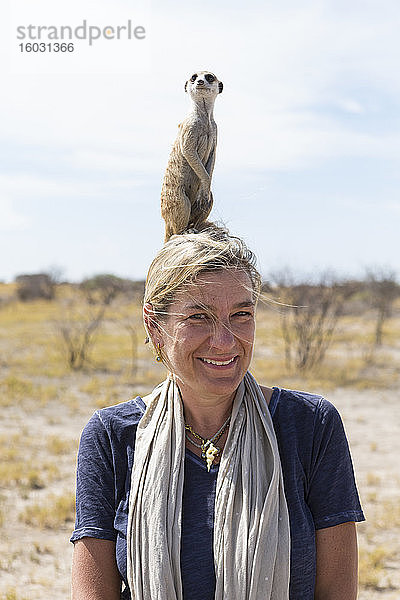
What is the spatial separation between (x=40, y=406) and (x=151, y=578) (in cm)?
1127

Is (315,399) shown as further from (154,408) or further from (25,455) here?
(25,455)

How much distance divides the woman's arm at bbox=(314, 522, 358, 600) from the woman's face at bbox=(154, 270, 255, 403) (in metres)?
0.51

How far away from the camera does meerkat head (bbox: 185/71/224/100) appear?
2.30m

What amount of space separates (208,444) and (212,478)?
11cm

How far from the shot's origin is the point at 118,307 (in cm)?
2328

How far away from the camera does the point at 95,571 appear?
198cm

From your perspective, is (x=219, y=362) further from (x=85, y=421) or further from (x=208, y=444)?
(x=85, y=421)

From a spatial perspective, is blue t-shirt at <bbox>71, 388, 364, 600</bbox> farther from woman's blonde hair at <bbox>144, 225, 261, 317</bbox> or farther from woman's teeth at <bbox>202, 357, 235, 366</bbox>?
woman's blonde hair at <bbox>144, 225, 261, 317</bbox>

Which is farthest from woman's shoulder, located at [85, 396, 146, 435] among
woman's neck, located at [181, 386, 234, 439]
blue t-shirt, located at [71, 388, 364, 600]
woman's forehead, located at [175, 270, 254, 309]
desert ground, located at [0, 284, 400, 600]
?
desert ground, located at [0, 284, 400, 600]

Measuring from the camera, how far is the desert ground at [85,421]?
605 cm

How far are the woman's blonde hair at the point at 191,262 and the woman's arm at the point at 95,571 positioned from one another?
72cm

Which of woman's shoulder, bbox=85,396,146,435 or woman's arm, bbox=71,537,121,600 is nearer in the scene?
woman's arm, bbox=71,537,121,600

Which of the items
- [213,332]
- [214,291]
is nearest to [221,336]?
[213,332]

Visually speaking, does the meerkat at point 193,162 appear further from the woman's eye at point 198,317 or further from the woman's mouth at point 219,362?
the woman's mouth at point 219,362
